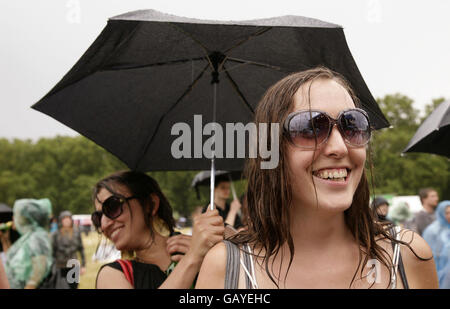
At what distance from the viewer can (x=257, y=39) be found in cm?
254

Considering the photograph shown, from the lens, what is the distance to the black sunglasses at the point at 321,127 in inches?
61.7

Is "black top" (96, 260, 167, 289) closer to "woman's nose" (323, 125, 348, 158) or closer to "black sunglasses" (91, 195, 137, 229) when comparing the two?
"black sunglasses" (91, 195, 137, 229)

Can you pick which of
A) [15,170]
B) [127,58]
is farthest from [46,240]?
[15,170]

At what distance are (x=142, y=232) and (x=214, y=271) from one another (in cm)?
120

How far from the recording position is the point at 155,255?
8.68 ft

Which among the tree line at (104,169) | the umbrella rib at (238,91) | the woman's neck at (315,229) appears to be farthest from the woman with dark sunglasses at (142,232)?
the tree line at (104,169)

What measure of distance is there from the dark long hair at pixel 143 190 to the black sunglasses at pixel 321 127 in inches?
55.6

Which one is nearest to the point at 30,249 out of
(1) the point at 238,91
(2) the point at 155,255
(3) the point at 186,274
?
(2) the point at 155,255

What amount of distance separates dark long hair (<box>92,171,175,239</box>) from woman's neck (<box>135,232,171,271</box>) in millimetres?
78

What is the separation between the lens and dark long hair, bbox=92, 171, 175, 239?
2773mm

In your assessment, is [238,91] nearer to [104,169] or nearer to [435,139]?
[435,139]

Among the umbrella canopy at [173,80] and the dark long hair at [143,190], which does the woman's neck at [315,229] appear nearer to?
the umbrella canopy at [173,80]
